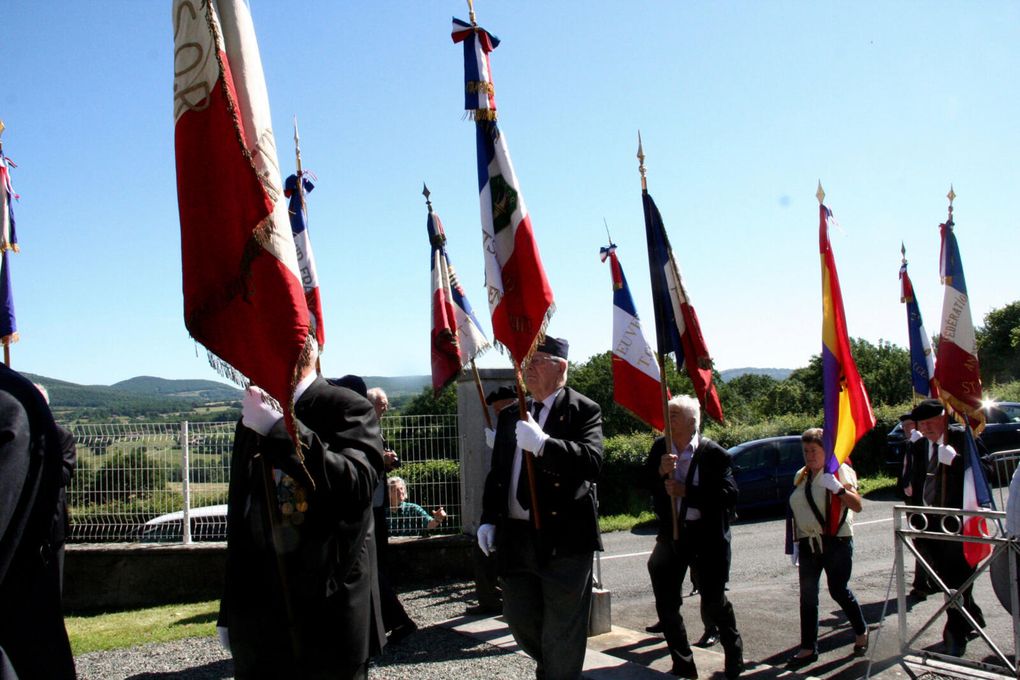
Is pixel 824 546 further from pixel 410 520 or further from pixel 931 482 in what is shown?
pixel 410 520

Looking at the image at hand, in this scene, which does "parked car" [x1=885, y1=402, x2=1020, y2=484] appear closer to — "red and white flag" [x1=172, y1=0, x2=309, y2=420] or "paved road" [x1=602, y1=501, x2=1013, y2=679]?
"paved road" [x1=602, y1=501, x2=1013, y2=679]

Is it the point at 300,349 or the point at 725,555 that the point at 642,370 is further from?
the point at 300,349

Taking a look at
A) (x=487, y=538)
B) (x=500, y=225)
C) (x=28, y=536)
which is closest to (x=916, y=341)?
(x=500, y=225)

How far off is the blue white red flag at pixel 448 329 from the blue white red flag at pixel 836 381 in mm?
2999

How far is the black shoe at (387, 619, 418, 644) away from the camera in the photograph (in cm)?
648

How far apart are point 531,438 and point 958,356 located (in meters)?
4.13

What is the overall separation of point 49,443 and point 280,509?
0.79 meters

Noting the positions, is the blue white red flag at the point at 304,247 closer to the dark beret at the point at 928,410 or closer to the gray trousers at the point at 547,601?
the gray trousers at the point at 547,601

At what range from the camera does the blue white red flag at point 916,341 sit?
949cm

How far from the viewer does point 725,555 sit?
18.6 feet

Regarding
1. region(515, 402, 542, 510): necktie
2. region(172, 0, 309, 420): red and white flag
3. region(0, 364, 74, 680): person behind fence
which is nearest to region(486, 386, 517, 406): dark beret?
region(515, 402, 542, 510): necktie

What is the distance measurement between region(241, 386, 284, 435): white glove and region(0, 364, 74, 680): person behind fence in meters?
0.58

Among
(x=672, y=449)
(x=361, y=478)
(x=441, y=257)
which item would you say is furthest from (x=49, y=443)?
(x=441, y=257)

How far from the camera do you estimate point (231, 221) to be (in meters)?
2.96
